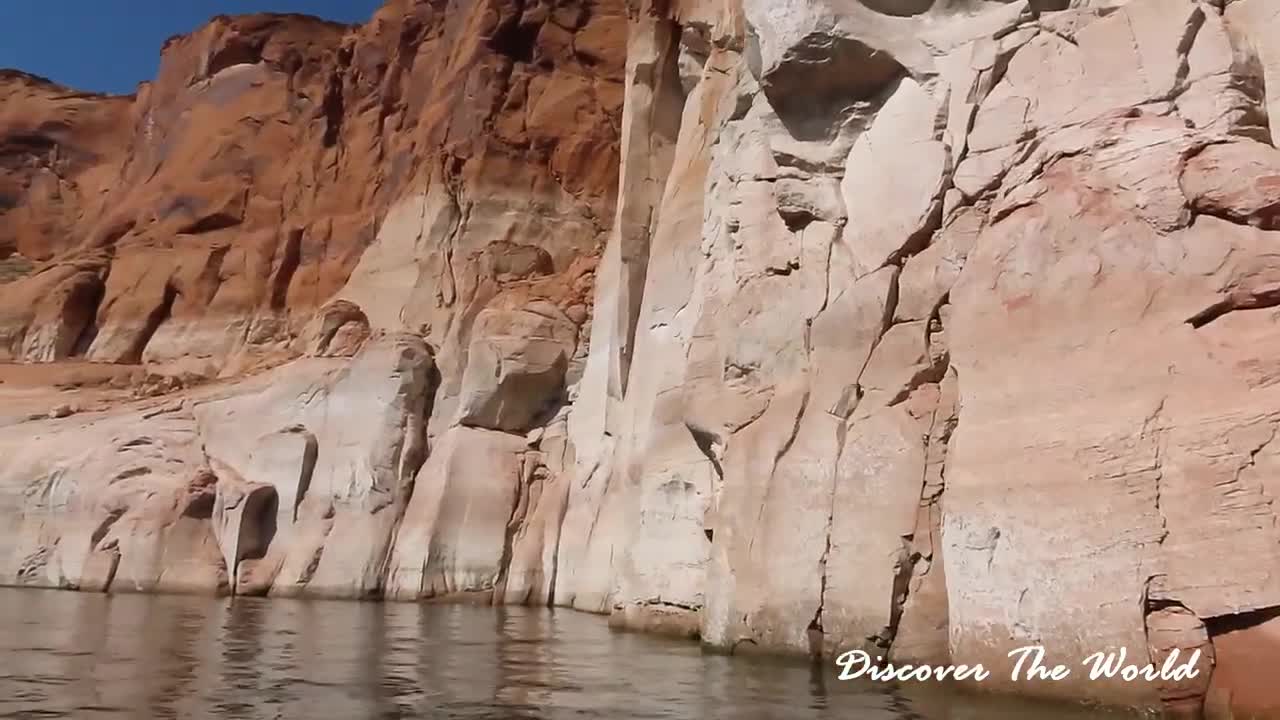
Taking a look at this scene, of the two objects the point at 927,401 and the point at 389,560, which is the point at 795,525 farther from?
the point at 389,560

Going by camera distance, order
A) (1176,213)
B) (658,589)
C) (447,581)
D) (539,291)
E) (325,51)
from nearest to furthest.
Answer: (1176,213)
(658,589)
(447,581)
(539,291)
(325,51)

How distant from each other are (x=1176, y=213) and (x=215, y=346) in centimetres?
2949

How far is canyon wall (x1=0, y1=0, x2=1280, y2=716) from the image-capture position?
24.8ft

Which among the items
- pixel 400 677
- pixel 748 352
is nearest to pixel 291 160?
pixel 748 352

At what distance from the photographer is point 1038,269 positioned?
28.3ft

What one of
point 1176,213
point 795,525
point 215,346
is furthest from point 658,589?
point 215,346

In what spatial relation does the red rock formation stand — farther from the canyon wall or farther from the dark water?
the dark water

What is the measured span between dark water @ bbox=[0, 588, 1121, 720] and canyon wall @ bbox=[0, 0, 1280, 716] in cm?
97

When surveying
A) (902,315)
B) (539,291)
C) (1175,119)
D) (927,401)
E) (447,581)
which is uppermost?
(539,291)

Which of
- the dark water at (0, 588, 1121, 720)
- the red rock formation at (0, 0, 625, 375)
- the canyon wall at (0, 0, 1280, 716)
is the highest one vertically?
the red rock formation at (0, 0, 625, 375)

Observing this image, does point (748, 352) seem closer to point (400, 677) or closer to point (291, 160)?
point (400, 677)

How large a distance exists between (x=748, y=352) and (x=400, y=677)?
203 inches

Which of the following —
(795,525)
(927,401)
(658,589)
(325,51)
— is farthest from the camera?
(325,51)

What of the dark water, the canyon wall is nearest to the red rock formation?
the canyon wall
